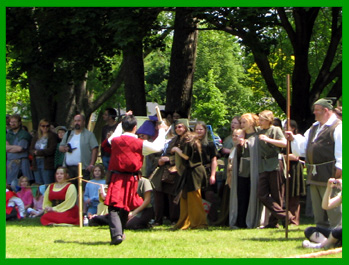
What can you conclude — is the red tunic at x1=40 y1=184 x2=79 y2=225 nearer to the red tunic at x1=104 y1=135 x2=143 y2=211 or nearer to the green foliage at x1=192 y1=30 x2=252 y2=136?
the red tunic at x1=104 y1=135 x2=143 y2=211

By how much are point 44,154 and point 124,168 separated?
13.7 feet

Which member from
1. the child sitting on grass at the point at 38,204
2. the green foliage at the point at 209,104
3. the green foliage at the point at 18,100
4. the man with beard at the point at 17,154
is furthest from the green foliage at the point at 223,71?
the child sitting on grass at the point at 38,204

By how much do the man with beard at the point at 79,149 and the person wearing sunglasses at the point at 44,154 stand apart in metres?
0.39

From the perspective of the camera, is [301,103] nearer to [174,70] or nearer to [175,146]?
[174,70]

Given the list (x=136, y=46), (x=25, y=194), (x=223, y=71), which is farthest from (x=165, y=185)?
(x=223, y=71)

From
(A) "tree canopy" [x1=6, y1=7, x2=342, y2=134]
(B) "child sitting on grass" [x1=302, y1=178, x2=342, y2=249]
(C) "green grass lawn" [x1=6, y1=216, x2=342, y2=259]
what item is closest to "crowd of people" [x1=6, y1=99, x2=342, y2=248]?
(B) "child sitting on grass" [x1=302, y1=178, x2=342, y2=249]

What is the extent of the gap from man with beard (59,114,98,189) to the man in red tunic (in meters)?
3.27

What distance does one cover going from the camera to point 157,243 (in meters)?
8.49

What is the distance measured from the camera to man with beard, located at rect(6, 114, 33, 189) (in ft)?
42.0

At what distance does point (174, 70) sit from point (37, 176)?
4475mm

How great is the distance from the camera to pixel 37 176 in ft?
41.4

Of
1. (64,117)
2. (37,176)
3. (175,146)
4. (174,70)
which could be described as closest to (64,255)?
(175,146)

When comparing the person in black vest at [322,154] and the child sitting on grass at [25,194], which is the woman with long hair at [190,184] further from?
the child sitting on grass at [25,194]

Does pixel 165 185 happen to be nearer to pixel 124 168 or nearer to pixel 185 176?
pixel 185 176
